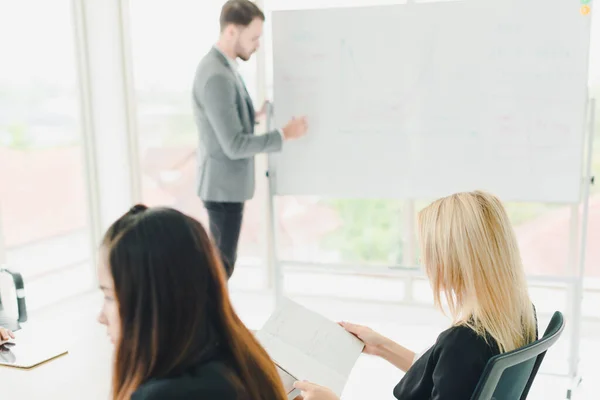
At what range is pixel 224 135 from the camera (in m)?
2.56

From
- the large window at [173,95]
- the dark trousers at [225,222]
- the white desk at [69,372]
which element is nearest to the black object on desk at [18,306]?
the white desk at [69,372]

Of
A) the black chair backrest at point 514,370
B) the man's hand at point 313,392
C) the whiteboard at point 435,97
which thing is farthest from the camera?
the whiteboard at point 435,97

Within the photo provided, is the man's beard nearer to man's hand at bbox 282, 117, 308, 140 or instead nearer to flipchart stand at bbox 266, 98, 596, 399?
flipchart stand at bbox 266, 98, 596, 399

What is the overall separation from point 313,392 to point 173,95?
2.85 m

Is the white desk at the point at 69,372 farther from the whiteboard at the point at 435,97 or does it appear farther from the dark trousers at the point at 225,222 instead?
the whiteboard at the point at 435,97

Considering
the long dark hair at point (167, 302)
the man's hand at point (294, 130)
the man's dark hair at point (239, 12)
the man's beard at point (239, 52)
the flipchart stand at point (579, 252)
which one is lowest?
the flipchart stand at point (579, 252)

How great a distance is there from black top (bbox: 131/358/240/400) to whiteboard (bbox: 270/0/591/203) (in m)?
1.87

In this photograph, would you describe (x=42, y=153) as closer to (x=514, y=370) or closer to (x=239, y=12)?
(x=239, y=12)

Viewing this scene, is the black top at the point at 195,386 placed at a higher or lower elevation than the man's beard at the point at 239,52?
lower

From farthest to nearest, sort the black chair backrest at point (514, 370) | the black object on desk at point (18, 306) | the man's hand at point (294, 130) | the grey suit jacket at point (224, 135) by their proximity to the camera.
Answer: the man's hand at point (294, 130), the grey suit jacket at point (224, 135), the black object on desk at point (18, 306), the black chair backrest at point (514, 370)

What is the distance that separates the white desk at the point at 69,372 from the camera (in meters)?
1.22

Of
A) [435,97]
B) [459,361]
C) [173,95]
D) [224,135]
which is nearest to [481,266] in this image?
[459,361]

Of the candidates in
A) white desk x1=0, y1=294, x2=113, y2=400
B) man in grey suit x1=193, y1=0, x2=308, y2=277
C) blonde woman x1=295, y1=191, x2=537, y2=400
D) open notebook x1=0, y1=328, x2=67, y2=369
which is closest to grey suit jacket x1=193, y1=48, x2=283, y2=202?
man in grey suit x1=193, y1=0, x2=308, y2=277

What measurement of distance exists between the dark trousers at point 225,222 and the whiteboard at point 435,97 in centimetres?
30
